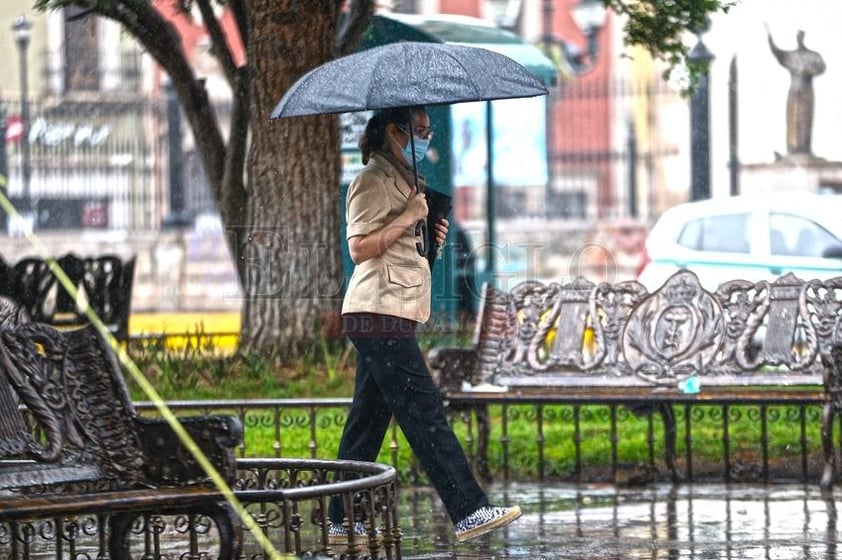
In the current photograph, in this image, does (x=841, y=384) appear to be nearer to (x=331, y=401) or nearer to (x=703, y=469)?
(x=703, y=469)

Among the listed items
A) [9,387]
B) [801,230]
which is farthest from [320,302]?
[9,387]

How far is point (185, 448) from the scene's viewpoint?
6.12 m

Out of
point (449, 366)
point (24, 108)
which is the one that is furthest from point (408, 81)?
point (24, 108)

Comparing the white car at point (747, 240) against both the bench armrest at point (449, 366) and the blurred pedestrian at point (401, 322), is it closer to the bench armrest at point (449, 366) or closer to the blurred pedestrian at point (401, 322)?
the bench armrest at point (449, 366)

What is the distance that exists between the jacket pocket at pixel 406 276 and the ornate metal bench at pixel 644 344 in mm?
2591

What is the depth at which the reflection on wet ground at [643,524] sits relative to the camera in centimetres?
772

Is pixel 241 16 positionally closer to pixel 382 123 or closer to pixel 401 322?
pixel 382 123

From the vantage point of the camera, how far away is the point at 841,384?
946 cm

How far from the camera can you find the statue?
87.9 ft

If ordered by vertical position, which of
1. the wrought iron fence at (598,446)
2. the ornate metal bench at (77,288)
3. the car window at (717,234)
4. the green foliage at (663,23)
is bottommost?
the wrought iron fence at (598,446)

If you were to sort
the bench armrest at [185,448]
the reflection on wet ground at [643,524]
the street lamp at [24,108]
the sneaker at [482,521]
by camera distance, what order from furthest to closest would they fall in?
the street lamp at [24,108] < the reflection on wet ground at [643,524] < the sneaker at [482,521] < the bench armrest at [185,448]

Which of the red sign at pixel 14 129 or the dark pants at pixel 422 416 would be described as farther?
the red sign at pixel 14 129

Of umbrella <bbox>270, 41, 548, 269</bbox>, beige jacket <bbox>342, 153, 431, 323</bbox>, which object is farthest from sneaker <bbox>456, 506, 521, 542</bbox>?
umbrella <bbox>270, 41, 548, 269</bbox>

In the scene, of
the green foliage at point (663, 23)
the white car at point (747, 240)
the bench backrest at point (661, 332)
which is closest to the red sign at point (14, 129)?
the white car at point (747, 240)
